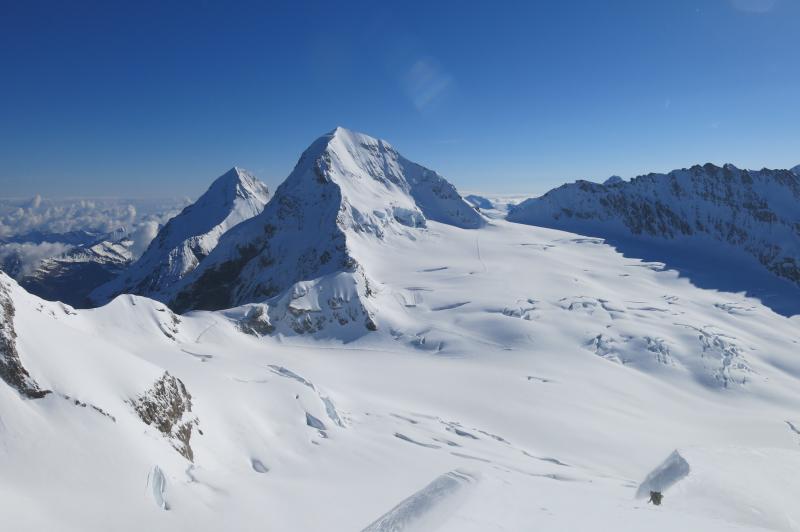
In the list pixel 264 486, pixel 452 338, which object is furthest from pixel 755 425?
pixel 264 486

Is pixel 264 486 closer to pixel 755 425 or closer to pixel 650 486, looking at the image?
pixel 650 486

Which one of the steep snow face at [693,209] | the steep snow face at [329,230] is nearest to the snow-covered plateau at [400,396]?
the steep snow face at [329,230]

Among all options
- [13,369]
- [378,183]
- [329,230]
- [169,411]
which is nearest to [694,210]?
[378,183]

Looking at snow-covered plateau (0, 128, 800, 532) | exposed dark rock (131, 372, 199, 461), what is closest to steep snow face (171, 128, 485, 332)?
snow-covered plateau (0, 128, 800, 532)

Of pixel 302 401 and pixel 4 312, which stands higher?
pixel 4 312

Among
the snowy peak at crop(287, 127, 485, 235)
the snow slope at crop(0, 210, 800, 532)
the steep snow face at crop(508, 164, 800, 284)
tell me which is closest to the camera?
the snow slope at crop(0, 210, 800, 532)

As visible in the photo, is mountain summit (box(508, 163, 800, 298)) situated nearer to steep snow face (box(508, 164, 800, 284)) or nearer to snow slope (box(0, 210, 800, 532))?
steep snow face (box(508, 164, 800, 284))
